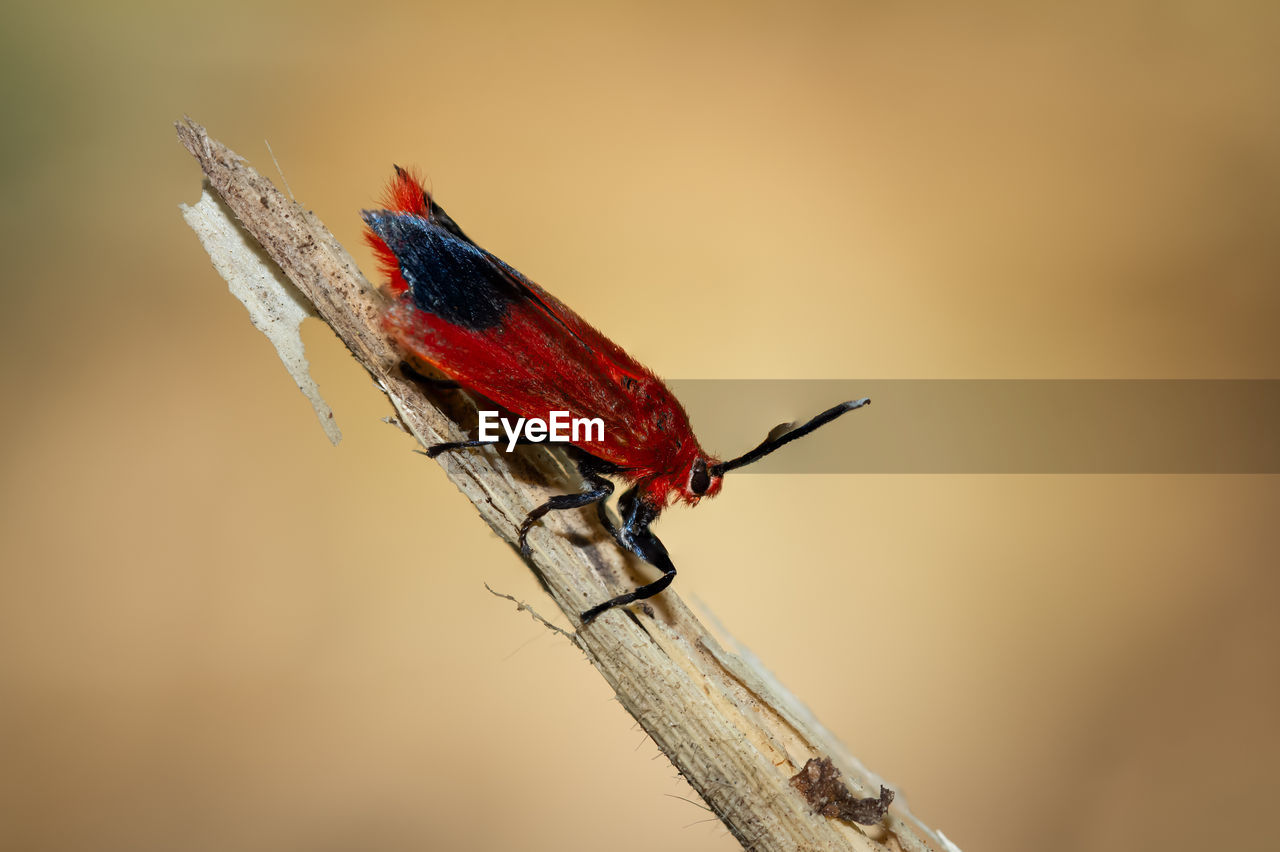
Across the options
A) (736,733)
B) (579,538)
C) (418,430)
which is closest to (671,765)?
(736,733)

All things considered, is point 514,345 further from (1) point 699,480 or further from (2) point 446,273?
(1) point 699,480

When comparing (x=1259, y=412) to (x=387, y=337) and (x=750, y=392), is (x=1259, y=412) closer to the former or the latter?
(x=750, y=392)

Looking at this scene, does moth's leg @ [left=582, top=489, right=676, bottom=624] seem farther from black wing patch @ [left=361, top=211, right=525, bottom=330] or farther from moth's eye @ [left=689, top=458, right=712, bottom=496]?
black wing patch @ [left=361, top=211, right=525, bottom=330]

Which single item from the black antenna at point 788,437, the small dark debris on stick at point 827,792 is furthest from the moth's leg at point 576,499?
the small dark debris on stick at point 827,792

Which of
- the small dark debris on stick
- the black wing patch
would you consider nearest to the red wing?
the black wing patch

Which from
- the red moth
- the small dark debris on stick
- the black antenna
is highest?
the red moth

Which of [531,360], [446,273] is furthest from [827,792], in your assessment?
[446,273]

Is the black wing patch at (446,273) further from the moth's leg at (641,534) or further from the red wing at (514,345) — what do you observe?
the moth's leg at (641,534)
